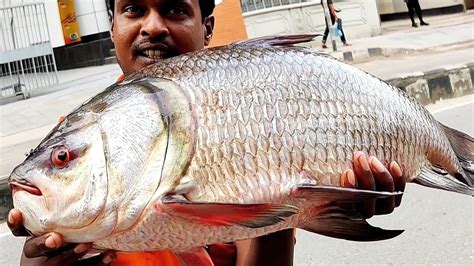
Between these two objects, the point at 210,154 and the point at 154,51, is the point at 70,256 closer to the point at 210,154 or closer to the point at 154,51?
the point at 210,154

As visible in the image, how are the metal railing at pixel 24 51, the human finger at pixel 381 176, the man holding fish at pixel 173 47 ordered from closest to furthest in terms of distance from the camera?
the human finger at pixel 381 176, the man holding fish at pixel 173 47, the metal railing at pixel 24 51

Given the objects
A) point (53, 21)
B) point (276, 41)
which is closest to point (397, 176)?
point (276, 41)

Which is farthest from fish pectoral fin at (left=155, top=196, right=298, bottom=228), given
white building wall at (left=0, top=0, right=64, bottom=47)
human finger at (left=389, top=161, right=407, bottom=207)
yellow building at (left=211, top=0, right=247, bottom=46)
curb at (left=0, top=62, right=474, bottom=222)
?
white building wall at (left=0, top=0, right=64, bottom=47)

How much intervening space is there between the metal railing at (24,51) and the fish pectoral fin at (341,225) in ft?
31.0

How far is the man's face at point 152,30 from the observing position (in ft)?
4.92

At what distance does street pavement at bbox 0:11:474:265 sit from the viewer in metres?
3.47

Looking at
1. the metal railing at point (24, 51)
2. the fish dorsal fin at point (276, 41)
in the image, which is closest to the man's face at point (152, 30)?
the fish dorsal fin at point (276, 41)

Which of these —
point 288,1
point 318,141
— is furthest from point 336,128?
point 288,1

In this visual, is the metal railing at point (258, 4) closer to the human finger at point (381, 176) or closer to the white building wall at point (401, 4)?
the white building wall at point (401, 4)

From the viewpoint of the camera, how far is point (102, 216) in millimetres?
1059

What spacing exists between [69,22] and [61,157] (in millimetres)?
13047

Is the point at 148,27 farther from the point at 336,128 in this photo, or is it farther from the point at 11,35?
the point at 11,35

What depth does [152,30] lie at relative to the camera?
148 centimetres

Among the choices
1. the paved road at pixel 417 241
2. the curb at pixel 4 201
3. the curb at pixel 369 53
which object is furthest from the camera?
the curb at pixel 369 53
